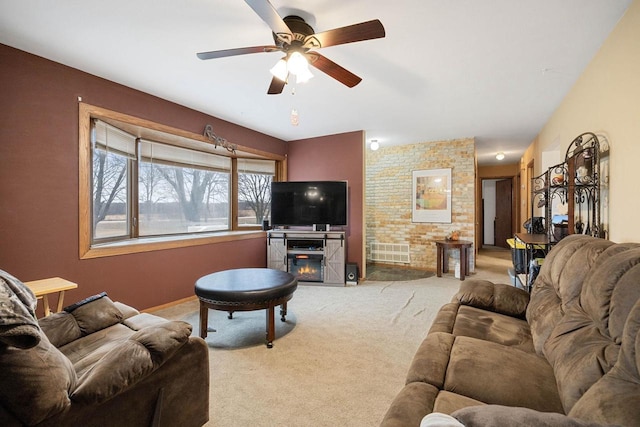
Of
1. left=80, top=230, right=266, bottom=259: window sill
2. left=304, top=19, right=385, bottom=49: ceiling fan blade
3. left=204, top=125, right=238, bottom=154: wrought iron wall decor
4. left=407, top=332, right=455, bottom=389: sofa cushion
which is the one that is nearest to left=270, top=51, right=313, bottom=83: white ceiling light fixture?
left=304, top=19, right=385, bottom=49: ceiling fan blade

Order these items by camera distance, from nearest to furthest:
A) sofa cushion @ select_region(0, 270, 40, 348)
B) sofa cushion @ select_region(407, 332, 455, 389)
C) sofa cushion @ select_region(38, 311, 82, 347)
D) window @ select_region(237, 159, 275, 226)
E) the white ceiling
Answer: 1. sofa cushion @ select_region(0, 270, 40, 348)
2. sofa cushion @ select_region(407, 332, 455, 389)
3. sofa cushion @ select_region(38, 311, 82, 347)
4. the white ceiling
5. window @ select_region(237, 159, 275, 226)

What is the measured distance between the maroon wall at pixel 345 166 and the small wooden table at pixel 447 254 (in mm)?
1483

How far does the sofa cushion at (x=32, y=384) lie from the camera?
2.95 ft

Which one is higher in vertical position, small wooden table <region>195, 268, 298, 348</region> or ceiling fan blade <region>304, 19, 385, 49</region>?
ceiling fan blade <region>304, 19, 385, 49</region>

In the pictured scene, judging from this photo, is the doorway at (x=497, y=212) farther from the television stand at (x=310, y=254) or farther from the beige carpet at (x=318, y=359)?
the television stand at (x=310, y=254)

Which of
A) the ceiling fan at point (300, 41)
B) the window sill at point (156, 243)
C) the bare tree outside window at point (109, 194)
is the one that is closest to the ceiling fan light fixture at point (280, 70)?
the ceiling fan at point (300, 41)

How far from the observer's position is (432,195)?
5.71 meters

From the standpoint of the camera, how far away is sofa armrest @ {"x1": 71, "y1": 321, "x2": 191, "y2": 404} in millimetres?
1085

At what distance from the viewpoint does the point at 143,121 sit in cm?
332

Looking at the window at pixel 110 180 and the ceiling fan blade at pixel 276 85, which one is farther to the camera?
the window at pixel 110 180

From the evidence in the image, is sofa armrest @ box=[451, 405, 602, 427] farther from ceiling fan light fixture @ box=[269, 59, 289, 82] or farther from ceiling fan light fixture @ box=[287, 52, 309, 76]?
ceiling fan light fixture @ box=[269, 59, 289, 82]

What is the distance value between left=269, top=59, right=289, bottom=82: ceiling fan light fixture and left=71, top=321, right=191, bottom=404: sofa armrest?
1821 mm

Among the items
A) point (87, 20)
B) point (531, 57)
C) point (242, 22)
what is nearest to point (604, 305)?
point (531, 57)

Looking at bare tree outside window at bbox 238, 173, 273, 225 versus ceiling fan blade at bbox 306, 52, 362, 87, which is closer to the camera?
ceiling fan blade at bbox 306, 52, 362, 87
